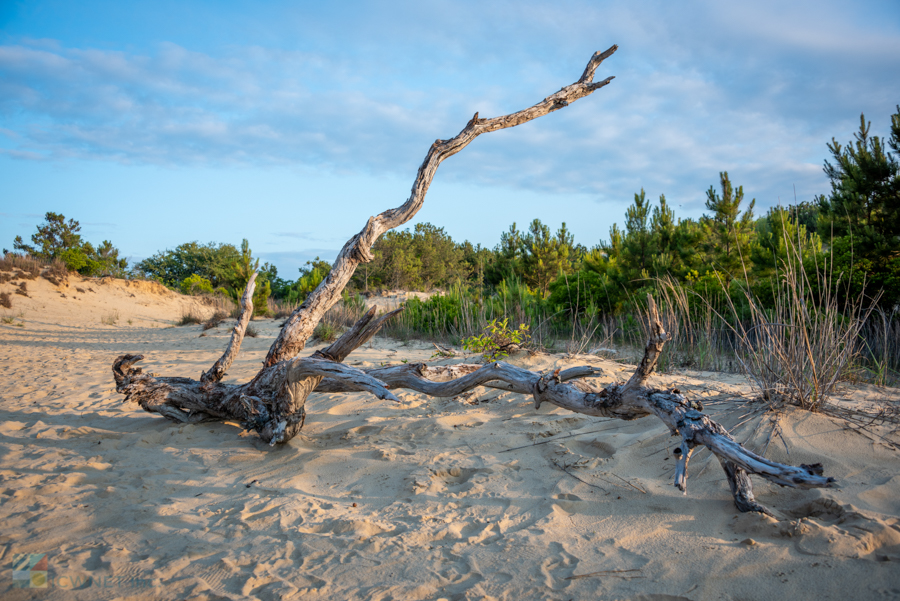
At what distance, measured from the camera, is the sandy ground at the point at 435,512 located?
1770mm

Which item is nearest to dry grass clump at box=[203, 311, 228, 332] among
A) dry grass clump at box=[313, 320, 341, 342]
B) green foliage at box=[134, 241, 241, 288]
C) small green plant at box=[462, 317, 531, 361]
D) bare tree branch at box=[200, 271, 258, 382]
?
dry grass clump at box=[313, 320, 341, 342]

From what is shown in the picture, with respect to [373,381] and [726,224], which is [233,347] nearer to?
[373,381]

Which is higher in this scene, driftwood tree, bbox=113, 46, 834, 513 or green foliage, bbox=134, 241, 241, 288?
green foliage, bbox=134, 241, 241, 288

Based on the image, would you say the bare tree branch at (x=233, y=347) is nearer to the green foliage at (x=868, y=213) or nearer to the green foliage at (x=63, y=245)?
the green foliage at (x=868, y=213)

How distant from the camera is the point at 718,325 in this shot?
7.70 meters

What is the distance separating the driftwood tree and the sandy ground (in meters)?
0.21

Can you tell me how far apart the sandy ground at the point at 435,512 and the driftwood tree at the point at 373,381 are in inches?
8.4

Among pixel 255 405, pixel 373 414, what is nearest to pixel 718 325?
pixel 373 414

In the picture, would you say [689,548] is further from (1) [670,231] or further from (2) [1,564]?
(1) [670,231]

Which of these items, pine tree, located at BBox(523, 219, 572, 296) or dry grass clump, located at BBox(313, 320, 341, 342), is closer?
dry grass clump, located at BBox(313, 320, 341, 342)

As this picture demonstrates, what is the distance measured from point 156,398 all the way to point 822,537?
4240 mm

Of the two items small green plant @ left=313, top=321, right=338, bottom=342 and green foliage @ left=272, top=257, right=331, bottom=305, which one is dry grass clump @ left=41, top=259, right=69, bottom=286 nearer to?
green foliage @ left=272, top=257, right=331, bottom=305

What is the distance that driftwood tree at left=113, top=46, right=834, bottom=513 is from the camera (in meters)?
2.21

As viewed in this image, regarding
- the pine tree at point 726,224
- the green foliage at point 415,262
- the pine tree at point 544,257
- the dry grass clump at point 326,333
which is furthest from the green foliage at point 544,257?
the dry grass clump at point 326,333
